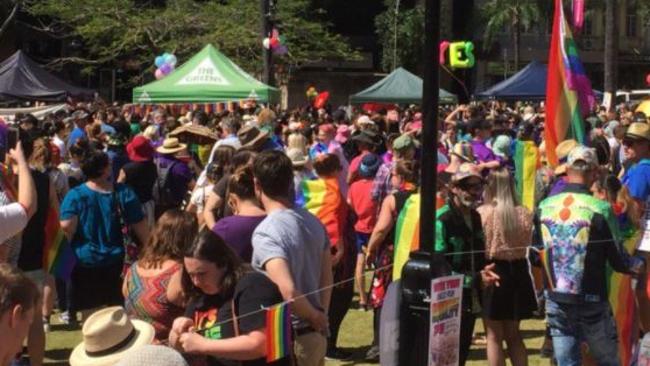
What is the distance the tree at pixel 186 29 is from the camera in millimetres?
38625

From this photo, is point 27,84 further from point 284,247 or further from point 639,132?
point 284,247

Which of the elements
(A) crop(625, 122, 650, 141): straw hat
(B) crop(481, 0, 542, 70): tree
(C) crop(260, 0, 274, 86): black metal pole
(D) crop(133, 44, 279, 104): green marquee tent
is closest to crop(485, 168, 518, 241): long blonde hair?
(A) crop(625, 122, 650, 141): straw hat

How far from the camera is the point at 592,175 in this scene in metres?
6.11

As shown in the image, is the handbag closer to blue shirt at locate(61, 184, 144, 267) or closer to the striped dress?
blue shirt at locate(61, 184, 144, 267)

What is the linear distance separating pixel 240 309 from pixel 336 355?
169 inches

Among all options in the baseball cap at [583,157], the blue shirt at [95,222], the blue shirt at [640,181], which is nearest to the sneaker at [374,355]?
the blue shirt at [95,222]

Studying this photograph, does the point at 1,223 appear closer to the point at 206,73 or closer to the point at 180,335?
the point at 180,335

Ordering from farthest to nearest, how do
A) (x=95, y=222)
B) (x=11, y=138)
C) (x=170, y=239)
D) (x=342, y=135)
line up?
(x=342, y=135)
(x=95, y=222)
(x=11, y=138)
(x=170, y=239)

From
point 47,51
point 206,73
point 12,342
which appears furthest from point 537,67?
point 47,51

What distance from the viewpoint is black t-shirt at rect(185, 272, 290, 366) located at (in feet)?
13.8

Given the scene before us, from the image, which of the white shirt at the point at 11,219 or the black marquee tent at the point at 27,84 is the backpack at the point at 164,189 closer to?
the white shirt at the point at 11,219

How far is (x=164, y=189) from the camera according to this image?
10.7 m

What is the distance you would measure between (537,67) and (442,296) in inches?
996

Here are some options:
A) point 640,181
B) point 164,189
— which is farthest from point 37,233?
point 640,181
